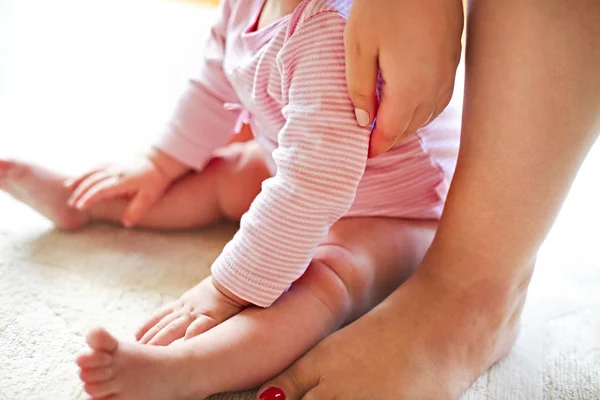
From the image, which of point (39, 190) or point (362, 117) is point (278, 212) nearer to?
point (362, 117)

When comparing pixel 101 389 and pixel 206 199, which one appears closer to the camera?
pixel 101 389

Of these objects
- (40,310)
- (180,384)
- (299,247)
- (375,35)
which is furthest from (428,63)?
(40,310)

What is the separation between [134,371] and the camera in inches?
19.7

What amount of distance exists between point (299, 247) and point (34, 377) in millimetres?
248

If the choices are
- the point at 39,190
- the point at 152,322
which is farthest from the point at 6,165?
the point at 152,322

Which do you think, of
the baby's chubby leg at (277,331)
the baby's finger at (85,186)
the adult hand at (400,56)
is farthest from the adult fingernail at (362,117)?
the baby's finger at (85,186)

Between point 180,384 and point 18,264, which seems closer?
point 180,384

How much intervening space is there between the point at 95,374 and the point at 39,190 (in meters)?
0.35

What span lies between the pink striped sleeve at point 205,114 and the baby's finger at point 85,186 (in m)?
0.08

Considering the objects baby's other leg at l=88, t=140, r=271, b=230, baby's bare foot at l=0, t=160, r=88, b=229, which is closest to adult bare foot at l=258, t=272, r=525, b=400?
baby's other leg at l=88, t=140, r=271, b=230

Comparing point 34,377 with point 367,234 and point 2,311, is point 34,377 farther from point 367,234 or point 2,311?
point 367,234

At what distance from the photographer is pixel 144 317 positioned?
25.4 inches

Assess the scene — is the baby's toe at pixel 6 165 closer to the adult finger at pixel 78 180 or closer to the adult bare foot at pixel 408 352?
the adult finger at pixel 78 180

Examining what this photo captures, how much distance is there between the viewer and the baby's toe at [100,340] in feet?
1.58
